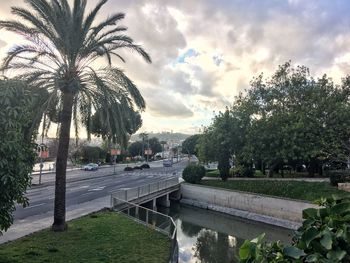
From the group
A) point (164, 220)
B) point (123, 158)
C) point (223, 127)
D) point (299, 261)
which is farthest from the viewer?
point (123, 158)

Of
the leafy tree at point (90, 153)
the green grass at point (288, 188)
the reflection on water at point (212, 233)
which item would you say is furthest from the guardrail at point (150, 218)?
the leafy tree at point (90, 153)

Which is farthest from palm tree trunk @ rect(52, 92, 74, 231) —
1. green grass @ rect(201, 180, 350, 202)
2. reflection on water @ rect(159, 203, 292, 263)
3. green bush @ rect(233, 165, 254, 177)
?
green bush @ rect(233, 165, 254, 177)

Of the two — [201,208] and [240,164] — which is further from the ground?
[240,164]

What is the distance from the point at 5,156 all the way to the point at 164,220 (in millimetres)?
10559

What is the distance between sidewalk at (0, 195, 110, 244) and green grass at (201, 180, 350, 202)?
1492 cm

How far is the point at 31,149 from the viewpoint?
35.9ft

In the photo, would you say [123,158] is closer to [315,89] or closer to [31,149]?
[315,89]

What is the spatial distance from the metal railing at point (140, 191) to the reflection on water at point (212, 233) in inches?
107

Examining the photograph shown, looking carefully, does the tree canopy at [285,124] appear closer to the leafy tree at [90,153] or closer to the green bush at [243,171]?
the green bush at [243,171]

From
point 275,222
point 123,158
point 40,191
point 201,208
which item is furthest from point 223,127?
point 123,158

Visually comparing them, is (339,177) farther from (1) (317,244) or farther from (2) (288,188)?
(1) (317,244)

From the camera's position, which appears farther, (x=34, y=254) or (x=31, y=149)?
(x=34, y=254)

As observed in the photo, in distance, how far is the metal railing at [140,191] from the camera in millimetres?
26663

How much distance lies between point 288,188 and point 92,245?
23.1m
